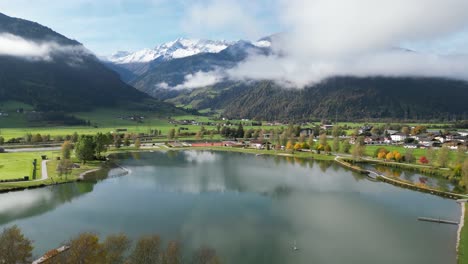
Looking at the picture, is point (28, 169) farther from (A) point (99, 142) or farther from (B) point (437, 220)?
(B) point (437, 220)

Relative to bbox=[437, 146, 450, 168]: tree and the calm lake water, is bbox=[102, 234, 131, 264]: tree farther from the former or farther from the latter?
bbox=[437, 146, 450, 168]: tree

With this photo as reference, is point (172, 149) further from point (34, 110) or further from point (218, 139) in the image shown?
point (34, 110)

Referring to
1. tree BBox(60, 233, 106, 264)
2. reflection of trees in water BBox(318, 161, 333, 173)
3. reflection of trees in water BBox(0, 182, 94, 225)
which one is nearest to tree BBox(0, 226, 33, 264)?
tree BBox(60, 233, 106, 264)

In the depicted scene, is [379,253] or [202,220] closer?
[379,253]

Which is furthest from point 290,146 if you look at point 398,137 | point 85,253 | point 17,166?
point 85,253

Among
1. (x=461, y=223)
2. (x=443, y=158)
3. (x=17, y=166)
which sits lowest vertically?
(x=461, y=223)

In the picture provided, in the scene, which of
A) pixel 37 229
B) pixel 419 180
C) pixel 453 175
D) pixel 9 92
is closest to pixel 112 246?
pixel 37 229

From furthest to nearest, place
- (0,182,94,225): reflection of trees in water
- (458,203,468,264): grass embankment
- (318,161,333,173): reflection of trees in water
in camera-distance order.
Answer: (318,161,333,173): reflection of trees in water
(0,182,94,225): reflection of trees in water
(458,203,468,264): grass embankment

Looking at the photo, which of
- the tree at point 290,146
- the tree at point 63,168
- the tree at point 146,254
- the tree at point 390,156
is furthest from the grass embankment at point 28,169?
the tree at point 390,156
